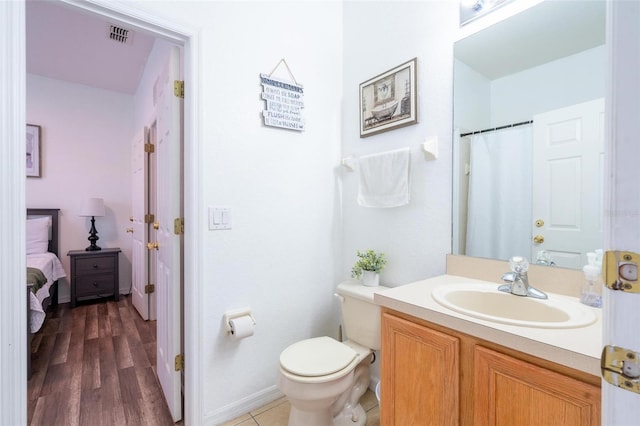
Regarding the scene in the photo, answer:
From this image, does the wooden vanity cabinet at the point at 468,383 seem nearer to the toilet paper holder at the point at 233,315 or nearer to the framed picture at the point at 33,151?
the toilet paper holder at the point at 233,315

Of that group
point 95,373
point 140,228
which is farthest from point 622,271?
point 140,228

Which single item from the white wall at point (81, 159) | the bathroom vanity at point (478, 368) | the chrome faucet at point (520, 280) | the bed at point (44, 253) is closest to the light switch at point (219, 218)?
A: the bathroom vanity at point (478, 368)

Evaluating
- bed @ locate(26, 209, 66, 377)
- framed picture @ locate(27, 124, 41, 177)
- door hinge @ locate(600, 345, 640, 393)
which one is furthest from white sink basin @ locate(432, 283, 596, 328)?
framed picture @ locate(27, 124, 41, 177)

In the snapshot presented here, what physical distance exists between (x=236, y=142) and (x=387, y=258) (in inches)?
43.1

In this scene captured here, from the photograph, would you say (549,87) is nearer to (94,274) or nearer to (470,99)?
(470,99)

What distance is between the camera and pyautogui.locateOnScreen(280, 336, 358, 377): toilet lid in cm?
134

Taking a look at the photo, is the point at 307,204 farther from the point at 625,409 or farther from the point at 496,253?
the point at 625,409

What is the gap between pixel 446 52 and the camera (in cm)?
148

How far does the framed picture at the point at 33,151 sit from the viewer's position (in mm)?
3414

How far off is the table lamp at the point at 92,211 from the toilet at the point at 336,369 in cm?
334

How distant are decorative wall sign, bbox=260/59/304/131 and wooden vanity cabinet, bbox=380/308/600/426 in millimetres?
1235

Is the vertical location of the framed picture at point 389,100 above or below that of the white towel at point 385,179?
above

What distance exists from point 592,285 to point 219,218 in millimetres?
1573

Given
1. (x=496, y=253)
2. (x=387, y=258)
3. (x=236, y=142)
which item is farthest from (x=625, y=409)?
(x=236, y=142)
